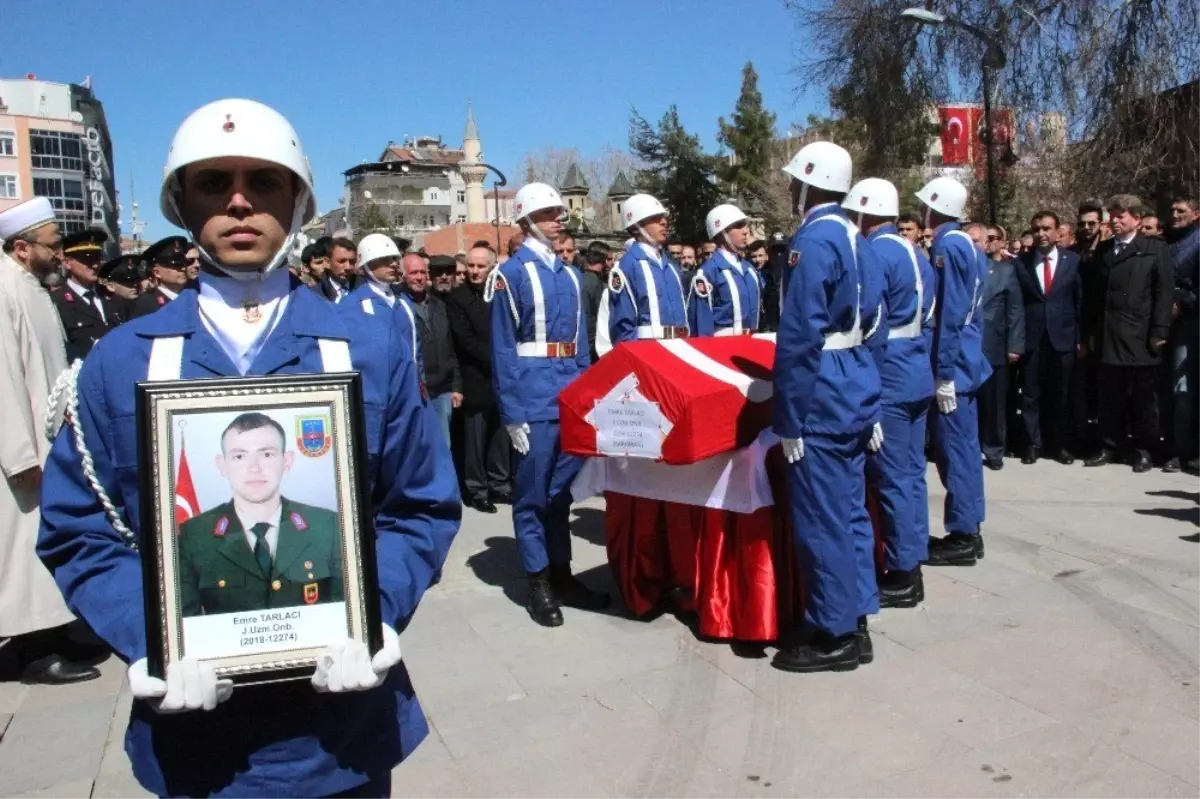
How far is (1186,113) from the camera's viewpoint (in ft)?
49.9

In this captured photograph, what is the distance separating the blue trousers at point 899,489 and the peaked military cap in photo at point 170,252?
5.02 m

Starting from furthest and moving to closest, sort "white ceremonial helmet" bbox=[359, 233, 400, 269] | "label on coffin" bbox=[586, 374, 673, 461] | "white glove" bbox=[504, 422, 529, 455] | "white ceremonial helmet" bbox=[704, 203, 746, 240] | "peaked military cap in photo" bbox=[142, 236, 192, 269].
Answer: "white ceremonial helmet" bbox=[704, 203, 746, 240], "peaked military cap in photo" bbox=[142, 236, 192, 269], "white ceremonial helmet" bbox=[359, 233, 400, 269], "white glove" bbox=[504, 422, 529, 455], "label on coffin" bbox=[586, 374, 673, 461]

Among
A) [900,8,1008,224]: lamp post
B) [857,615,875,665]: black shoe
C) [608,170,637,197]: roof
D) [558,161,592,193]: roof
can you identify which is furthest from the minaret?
[857,615,875,665]: black shoe

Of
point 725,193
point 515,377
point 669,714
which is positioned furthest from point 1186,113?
point 725,193

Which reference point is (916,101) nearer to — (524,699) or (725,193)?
(524,699)

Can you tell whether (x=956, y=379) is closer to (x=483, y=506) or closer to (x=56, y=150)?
(x=483, y=506)

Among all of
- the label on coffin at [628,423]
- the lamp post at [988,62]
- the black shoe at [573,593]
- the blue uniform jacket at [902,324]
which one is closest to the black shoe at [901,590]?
the blue uniform jacket at [902,324]

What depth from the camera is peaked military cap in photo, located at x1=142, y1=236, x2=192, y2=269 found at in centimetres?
722

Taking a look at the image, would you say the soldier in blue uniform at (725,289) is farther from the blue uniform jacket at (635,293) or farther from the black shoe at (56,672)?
the black shoe at (56,672)

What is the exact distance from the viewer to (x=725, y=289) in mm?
7801

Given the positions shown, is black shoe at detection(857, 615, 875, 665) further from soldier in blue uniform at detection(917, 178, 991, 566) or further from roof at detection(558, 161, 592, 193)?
roof at detection(558, 161, 592, 193)

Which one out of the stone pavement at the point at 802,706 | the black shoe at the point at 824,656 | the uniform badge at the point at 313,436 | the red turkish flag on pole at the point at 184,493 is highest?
the uniform badge at the point at 313,436

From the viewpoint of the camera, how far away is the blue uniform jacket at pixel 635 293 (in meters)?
6.45

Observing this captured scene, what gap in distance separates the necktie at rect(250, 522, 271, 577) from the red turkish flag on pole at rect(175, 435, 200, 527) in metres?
0.10
